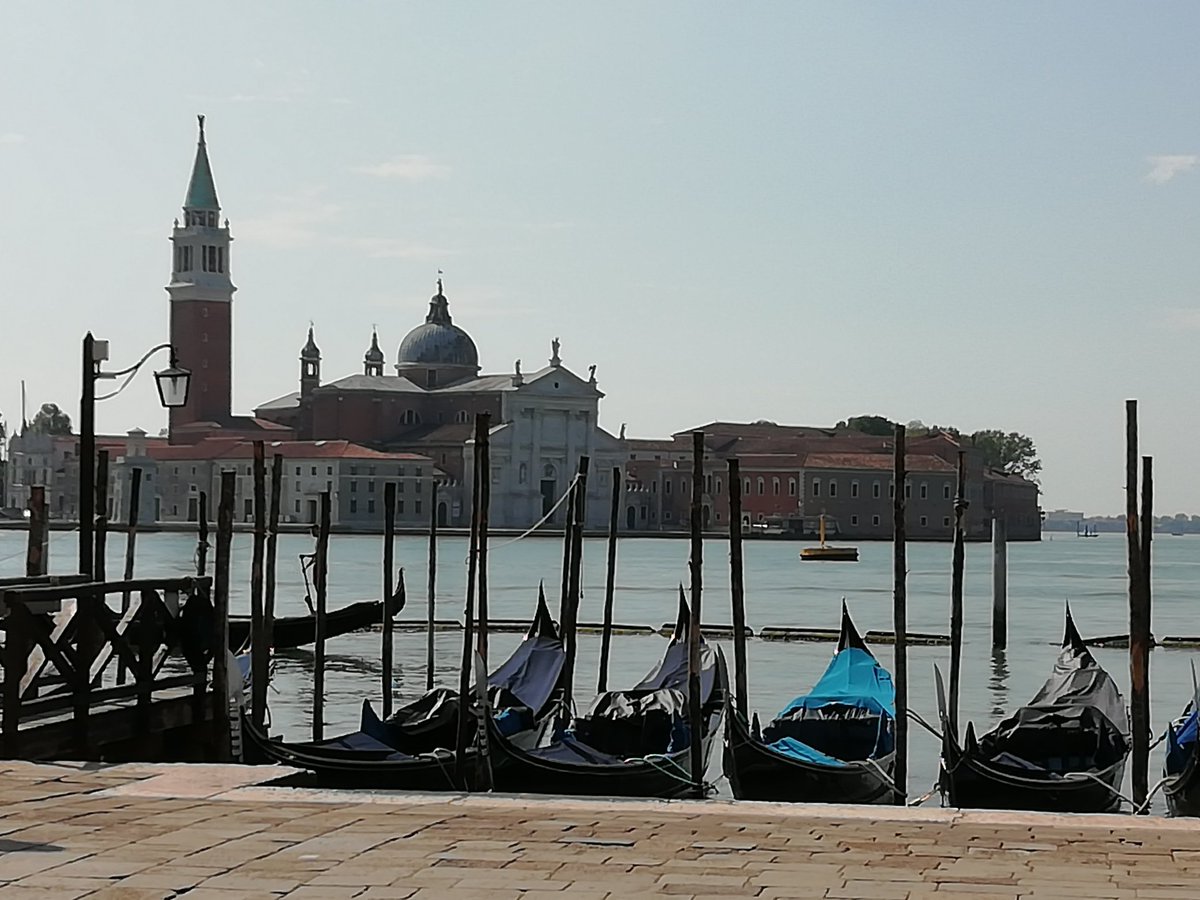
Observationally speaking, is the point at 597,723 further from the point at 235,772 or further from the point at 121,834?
the point at 121,834

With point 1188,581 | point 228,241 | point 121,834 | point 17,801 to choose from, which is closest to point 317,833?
point 121,834

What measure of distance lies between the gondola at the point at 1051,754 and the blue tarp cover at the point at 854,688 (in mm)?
701

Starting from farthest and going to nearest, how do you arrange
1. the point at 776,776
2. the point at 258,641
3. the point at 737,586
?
1. the point at 737,586
2. the point at 258,641
3. the point at 776,776

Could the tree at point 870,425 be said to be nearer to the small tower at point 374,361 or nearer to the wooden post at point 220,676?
the small tower at point 374,361

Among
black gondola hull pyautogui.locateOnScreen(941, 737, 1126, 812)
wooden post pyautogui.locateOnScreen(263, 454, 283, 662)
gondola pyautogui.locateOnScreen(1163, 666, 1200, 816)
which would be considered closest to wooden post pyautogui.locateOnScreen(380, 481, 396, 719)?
wooden post pyautogui.locateOnScreen(263, 454, 283, 662)

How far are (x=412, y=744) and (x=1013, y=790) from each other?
273 centimetres

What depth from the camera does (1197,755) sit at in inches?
328

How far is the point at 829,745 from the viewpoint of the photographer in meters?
9.50

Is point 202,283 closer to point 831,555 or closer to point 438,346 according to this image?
point 438,346

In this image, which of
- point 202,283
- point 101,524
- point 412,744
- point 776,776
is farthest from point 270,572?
point 202,283

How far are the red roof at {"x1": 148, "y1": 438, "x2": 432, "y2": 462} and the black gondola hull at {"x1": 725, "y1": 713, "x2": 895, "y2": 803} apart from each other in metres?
68.7

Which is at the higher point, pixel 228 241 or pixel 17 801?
pixel 228 241

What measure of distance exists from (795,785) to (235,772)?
3.26 meters

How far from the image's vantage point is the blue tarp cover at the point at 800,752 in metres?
8.80
